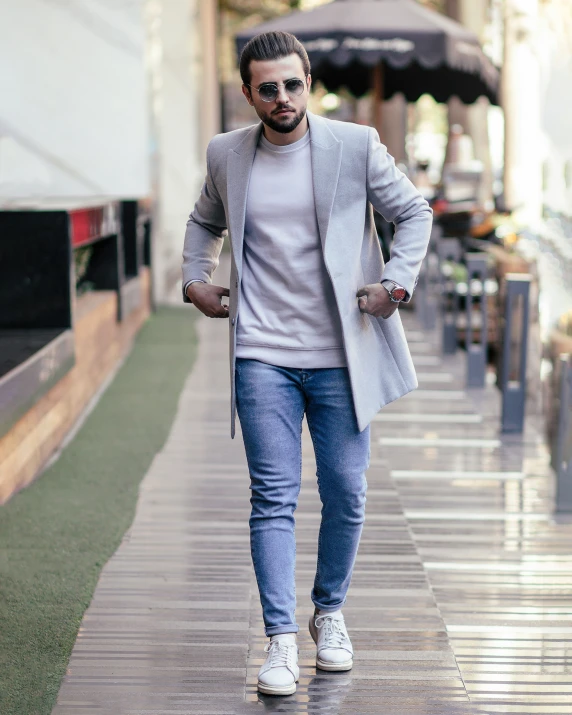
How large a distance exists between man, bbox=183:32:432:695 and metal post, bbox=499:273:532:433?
3.67 meters

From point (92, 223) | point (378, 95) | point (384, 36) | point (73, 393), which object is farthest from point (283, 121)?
point (378, 95)

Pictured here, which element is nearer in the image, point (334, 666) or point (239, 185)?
point (239, 185)

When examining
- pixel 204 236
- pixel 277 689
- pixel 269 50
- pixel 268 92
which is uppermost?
pixel 269 50

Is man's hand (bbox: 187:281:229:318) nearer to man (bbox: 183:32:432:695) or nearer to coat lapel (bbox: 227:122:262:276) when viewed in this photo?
man (bbox: 183:32:432:695)

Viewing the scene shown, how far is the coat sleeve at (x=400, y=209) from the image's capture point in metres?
3.40

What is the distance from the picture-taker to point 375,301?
3.36 m

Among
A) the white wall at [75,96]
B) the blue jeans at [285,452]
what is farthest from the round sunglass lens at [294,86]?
the white wall at [75,96]

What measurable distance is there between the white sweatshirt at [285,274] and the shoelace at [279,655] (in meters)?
0.81

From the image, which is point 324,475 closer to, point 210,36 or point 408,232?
point 408,232

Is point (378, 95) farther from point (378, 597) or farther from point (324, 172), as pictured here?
point (324, 172)

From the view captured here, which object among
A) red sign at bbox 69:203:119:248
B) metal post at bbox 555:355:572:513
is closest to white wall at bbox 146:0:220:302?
red sign at bbox 69:203:119:248

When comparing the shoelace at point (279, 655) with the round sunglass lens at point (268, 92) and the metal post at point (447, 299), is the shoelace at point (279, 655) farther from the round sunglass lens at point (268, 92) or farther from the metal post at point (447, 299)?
the metal post at point (447, 299)

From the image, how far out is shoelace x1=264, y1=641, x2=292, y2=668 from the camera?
3.47 metres

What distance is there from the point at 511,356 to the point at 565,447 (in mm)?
1820
